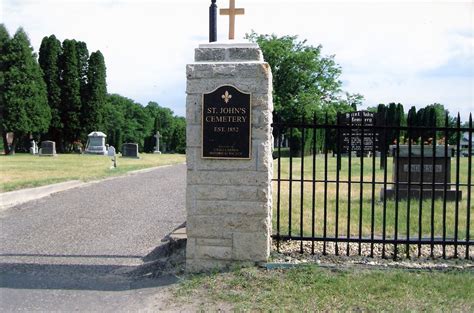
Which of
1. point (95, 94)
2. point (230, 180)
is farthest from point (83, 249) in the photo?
point (95, 94)

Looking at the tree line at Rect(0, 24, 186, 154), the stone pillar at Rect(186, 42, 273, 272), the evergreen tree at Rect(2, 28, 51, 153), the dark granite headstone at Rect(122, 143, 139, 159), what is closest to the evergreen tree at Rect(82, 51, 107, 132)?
the tree line at Rect(0, 24, 186, 154)

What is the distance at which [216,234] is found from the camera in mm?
5438

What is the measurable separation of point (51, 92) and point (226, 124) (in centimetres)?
5141

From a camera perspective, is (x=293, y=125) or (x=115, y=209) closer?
(x=293, y=125)

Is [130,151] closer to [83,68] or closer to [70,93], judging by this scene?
[70,93]

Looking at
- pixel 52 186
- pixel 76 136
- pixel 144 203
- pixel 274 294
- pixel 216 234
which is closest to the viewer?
pixel 274 294

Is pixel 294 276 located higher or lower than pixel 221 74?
lower

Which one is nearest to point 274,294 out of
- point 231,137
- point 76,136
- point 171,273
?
point 171,273

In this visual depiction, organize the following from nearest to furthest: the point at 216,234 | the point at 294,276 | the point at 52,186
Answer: the point at 294,276 → the point at 216,234 → the point at 52,186

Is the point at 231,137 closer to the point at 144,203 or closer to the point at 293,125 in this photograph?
the point at 293,125

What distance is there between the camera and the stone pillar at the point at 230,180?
5.33 m

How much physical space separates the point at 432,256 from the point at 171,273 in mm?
3123

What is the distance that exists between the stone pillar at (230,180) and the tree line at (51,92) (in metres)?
42.5

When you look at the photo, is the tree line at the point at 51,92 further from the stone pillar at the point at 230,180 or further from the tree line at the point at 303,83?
the stone pillar at the point at 230,180
